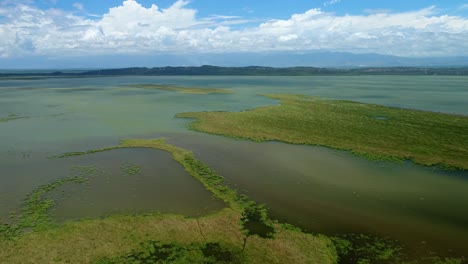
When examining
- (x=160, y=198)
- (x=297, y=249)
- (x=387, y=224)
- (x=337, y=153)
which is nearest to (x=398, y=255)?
(x=387, y=224)

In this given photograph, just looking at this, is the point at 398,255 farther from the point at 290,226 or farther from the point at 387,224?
the point at 290,226

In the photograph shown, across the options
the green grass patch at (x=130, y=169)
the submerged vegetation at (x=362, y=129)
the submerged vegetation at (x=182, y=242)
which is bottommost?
the submerged vegetation at (x=182, y=242)

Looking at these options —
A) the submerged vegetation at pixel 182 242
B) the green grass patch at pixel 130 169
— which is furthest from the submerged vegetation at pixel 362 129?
the submerged vegetation at pixel 182 242

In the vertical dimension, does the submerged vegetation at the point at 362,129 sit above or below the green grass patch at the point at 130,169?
above

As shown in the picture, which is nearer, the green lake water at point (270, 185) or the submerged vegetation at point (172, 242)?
the submerged vegetation at point (172, 242)

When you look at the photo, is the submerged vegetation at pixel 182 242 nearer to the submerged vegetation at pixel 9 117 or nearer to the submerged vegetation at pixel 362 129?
the submerged vegetation at pixel 362 129

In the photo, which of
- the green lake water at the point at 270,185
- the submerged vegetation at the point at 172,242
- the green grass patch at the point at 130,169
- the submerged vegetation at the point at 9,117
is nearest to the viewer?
the submerged vegetation at the point at 172,242

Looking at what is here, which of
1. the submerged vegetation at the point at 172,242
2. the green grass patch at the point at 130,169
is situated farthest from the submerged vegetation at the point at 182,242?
the green grass patch at the point at 130,169

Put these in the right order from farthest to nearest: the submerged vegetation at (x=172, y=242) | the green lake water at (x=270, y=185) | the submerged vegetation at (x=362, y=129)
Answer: the submerged vegetation at (x=362, y=129)
the green lake water at (x=270, y=185)
the submerged vegetation at (x=172, y=242)

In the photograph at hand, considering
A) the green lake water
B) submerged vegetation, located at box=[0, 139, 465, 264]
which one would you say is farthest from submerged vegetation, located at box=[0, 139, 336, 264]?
the green lake water
